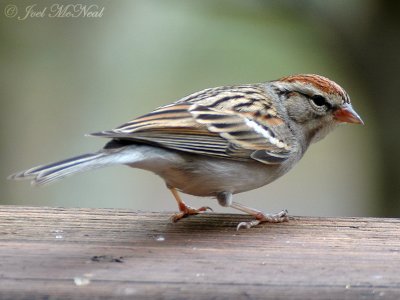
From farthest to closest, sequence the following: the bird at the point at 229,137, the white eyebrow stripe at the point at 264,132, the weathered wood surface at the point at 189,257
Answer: the white eyebrow stripe at the point at 264,132
the bird at the point at 229,137
the weathered wood surface at the point at 189,257

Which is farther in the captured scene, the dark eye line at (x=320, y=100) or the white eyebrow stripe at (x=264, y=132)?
the dark eye line at (x=320, y=100)

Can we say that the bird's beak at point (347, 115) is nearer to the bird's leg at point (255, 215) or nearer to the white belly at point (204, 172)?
the white belly at point (204, 172)

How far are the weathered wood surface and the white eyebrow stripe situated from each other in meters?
0.43

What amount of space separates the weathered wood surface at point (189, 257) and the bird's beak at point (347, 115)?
67cm

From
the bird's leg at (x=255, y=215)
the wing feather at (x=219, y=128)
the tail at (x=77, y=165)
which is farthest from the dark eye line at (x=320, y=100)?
the tail at (x=77, y=165)

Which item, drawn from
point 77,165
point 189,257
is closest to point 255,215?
point 189,257

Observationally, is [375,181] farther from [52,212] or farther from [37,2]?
[52,212]

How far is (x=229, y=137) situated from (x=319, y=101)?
63 cm

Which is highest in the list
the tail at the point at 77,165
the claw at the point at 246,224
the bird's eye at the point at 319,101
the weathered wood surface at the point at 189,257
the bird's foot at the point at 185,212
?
the bird's eye at the point at 319,101

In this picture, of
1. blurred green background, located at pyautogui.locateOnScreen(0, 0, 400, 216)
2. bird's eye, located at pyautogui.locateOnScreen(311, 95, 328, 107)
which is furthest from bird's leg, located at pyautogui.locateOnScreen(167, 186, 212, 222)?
blurred green background, located at pyautogui.locateOnScreen(0, 0, 400, 216)

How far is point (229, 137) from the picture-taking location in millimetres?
3779

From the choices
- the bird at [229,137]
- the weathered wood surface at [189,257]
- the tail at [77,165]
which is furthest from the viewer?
the bird at [229,137]

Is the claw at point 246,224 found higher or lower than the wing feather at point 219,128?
lower

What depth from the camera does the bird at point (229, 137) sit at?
3.44 meters
